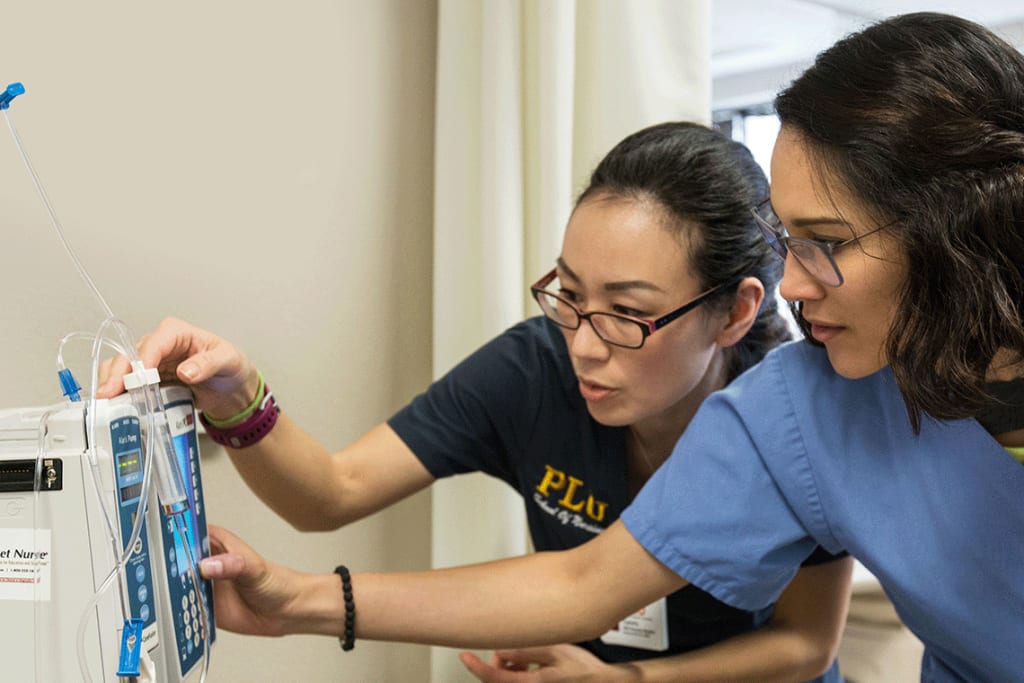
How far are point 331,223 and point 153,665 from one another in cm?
82

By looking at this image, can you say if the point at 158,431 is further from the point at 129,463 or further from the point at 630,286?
the point at 630,286

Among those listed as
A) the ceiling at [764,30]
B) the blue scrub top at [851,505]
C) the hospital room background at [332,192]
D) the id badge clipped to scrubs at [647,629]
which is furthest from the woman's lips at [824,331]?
the ceiling at [764,30]

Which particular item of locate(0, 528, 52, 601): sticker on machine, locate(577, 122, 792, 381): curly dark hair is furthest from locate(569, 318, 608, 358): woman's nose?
locate(0, 528, 52, 601): sticker on machine

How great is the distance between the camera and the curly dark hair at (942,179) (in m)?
0.85

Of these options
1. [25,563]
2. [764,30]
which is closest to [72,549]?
[25,563]

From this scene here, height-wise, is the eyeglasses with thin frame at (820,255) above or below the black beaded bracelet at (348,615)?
above

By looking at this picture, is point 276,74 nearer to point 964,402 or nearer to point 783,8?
point 964,402

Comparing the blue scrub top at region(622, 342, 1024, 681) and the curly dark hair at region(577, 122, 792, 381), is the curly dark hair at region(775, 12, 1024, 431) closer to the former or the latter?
the blue scrub top at region(622, 342, 1024, 681)

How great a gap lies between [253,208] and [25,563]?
27.8 inches

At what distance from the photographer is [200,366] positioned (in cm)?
101

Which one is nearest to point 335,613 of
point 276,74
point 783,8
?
point 276,74

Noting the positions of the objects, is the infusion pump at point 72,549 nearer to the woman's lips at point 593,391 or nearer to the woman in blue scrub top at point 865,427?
the woman in blue scrub top at point 865,427

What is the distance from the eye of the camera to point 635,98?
4.84 ft

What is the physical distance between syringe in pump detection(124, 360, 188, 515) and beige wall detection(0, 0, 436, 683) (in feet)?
1.31
